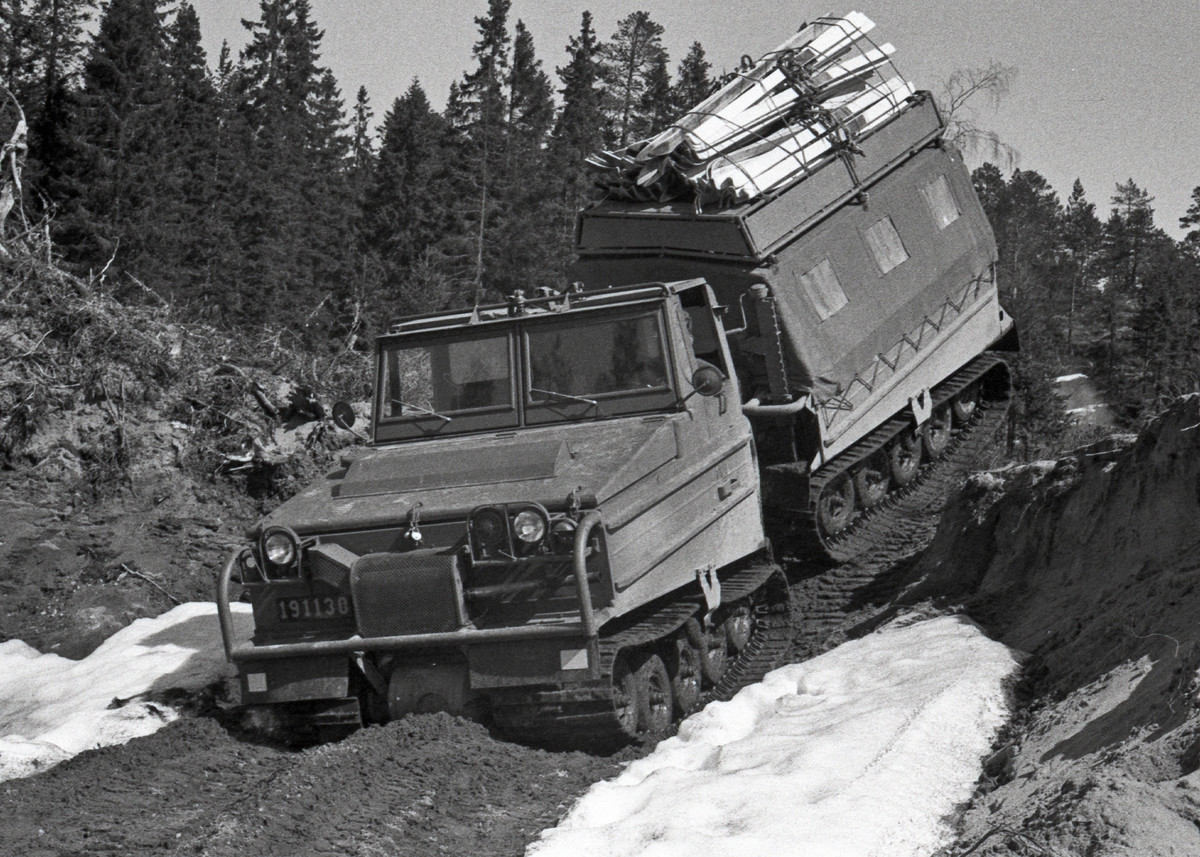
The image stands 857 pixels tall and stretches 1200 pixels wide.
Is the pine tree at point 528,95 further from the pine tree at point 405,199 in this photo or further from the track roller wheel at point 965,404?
the track roller wheel at point 965,404

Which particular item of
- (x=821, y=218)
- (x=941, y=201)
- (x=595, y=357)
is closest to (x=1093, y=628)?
(x=595, y=357)

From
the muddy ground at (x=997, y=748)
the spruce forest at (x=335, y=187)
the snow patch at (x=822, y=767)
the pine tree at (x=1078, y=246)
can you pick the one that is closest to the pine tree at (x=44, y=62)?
the spruce forest at (x=335, y=187)

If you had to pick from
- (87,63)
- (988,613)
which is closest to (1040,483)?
(988,613)

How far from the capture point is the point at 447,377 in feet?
31.2

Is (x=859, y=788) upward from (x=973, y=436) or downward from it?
downward

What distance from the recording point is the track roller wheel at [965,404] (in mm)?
14297

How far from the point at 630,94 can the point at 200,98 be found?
15.0 meters

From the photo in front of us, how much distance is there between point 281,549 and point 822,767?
3258mm

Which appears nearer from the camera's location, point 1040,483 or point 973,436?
point 1040,483

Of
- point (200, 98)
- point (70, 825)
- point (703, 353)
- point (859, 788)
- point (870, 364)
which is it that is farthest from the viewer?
point (200, 98)

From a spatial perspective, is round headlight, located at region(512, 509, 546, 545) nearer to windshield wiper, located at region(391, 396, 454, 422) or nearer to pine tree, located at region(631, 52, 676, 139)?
windshield wiper, located at region(391, 396, 454, 422)

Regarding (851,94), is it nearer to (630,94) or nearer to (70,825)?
(70,825)

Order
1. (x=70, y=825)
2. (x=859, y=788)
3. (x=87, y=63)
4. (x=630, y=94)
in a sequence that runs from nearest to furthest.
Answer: (x=859, y=788)
(x=70, y=825)
(x=87, y=63)
(x=630, y=94)

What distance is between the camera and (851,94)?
12789 mm
